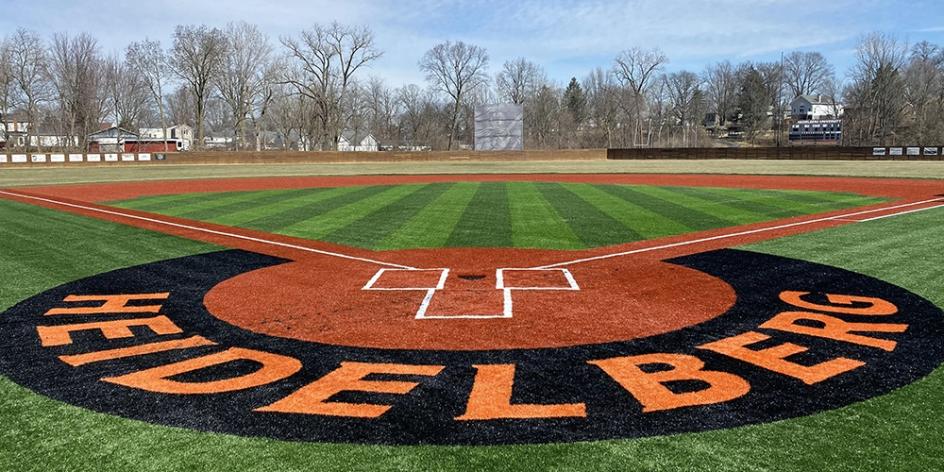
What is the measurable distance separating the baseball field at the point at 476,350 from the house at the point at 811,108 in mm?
128759

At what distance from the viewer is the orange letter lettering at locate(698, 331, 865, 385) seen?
4.91 meters

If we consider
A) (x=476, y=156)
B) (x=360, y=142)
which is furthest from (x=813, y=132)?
(x=476, y=156)

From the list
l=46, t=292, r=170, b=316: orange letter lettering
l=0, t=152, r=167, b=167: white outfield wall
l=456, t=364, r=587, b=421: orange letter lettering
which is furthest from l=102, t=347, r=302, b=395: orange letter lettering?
l=0, t=152, r=167, b=167: white outfield wall

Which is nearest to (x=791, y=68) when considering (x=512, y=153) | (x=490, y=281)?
(x=512, y=153)

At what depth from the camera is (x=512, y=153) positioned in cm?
5772

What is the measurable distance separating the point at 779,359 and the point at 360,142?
121 metres

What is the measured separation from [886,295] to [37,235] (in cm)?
1531

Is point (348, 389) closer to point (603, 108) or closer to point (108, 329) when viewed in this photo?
point (108, 329)

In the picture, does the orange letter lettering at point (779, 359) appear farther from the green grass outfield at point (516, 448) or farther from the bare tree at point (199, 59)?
the bare tree at point (199, 59)

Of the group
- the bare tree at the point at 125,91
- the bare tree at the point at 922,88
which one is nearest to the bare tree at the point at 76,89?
the bare tree at the point at 125,91

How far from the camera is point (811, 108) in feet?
408

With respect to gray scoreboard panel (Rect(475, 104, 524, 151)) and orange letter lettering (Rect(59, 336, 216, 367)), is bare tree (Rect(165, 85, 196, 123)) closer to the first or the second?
gray scoreboard panel (Rect(475, 104, 524, 151))

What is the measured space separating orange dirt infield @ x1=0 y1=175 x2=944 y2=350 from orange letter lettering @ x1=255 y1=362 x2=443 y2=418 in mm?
584

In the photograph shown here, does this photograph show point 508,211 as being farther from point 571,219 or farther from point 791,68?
point 791,68
